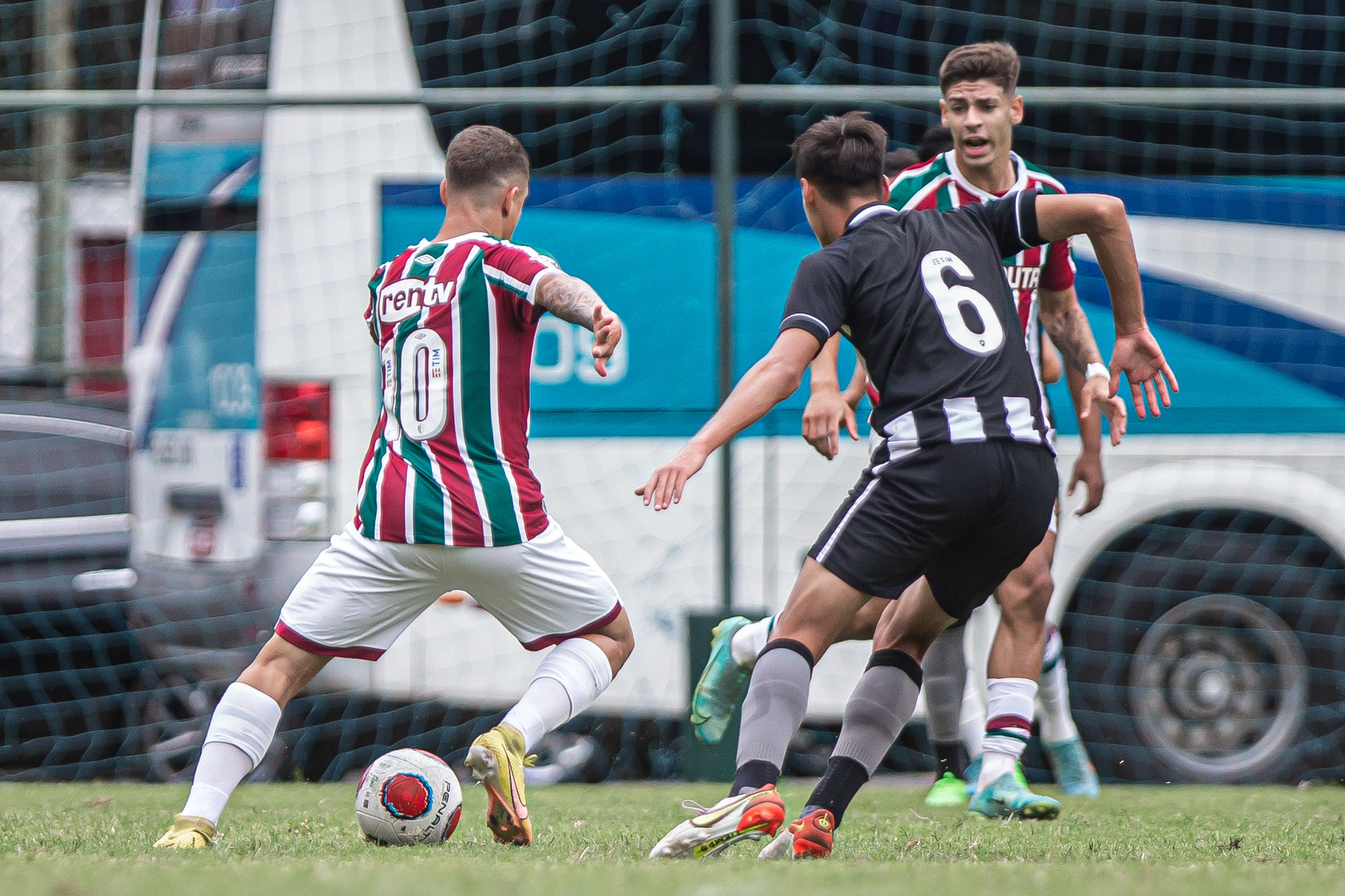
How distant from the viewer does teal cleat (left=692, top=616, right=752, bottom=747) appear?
4906 millimetres

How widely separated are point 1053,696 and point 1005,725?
89 cm

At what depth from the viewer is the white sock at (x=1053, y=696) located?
5508mm

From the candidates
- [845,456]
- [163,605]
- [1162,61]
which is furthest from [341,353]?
[1162,61]

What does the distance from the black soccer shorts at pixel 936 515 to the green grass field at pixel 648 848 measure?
64cm

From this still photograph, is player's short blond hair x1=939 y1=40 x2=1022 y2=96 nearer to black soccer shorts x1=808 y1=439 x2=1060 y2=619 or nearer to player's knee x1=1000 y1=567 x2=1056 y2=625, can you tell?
player's knee x1=1000 y1=567 x2=1056 y2=625

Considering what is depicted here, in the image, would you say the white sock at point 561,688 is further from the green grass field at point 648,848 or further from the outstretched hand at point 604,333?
the outstretched hand at point 604,333

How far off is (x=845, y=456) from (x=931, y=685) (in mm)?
1592

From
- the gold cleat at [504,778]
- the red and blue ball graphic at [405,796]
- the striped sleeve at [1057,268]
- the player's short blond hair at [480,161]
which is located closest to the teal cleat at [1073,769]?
the striped sleeve at [1057,268]

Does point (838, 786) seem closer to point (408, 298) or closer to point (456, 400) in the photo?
point (456, 400)

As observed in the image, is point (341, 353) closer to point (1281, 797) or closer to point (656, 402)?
point (656, 402)

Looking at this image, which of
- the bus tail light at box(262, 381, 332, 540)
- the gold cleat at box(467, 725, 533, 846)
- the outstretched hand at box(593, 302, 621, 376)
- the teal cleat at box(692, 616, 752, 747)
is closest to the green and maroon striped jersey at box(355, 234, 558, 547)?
the outstretched hand at box(593, 302, 621, 376)

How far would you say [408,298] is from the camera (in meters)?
3.97

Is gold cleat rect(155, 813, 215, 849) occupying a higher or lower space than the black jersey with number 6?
lower

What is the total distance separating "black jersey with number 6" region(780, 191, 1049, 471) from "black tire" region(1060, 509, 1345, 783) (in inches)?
119
